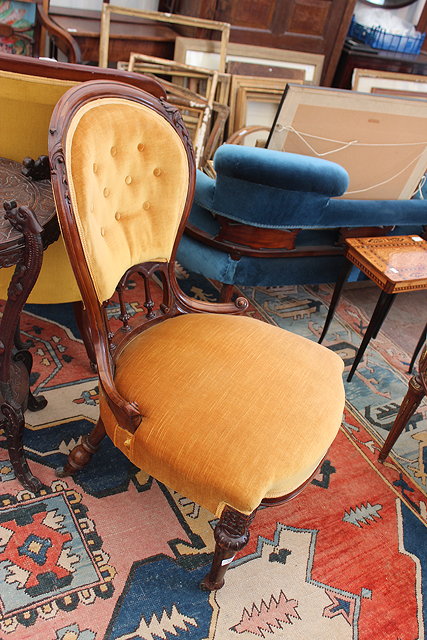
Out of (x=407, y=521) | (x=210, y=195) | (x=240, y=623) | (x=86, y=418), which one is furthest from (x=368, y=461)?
(x=210, y=195)

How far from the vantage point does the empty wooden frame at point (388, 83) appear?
3.01 m

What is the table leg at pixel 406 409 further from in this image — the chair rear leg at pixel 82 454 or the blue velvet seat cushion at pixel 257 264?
the chair rear leg at pixel 82 454

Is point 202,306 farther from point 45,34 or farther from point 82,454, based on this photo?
point 45,34

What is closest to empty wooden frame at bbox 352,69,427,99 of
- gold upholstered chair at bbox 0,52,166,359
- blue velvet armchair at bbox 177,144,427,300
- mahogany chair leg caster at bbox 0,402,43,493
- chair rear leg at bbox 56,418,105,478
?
blue velvet armchair at bbox 177,144,427,300

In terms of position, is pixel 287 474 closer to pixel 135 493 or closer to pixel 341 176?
pixel 135 493

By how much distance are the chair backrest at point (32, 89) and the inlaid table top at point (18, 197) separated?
0.25ft

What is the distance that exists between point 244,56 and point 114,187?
201 centimetres

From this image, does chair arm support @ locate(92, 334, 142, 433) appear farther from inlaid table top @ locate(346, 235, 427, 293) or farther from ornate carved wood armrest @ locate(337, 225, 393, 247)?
ornate carved wood armrest @ locate(337, 225, 393, 247)

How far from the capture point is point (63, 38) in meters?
2.35

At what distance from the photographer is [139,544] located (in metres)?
1.27

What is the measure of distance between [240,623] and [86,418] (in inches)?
26.9

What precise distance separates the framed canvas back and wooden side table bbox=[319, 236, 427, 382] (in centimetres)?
26

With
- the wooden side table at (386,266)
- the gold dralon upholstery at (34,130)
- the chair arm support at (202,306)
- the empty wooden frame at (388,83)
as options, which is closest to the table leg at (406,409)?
the wooden side table at (386,266)

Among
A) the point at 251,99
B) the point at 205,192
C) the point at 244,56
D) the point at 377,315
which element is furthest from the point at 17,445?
the point at 244,56
